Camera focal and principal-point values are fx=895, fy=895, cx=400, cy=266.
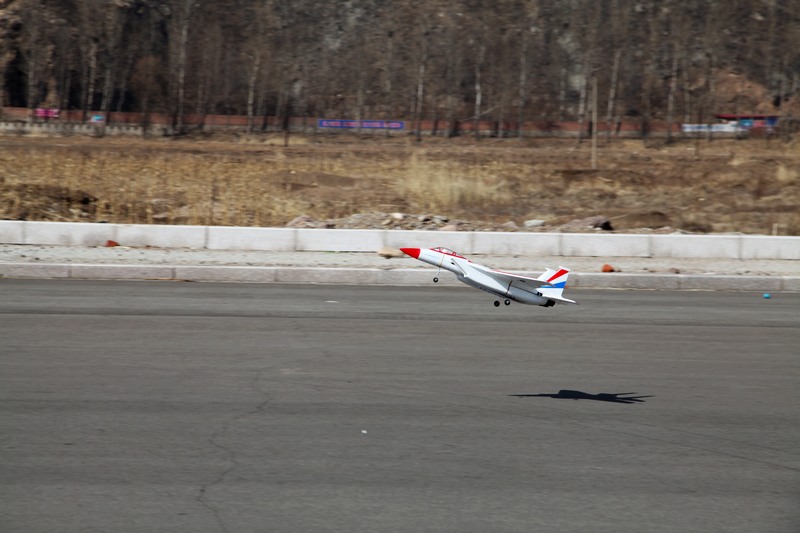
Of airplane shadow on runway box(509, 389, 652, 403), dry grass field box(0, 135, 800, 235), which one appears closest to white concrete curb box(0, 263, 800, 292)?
airplane shadow on runway box(509, 389, 652, 403)

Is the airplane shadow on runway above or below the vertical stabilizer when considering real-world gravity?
below

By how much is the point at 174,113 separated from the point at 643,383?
75.7m

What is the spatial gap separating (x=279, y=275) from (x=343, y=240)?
3416 mm

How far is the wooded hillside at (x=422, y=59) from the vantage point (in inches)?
3329

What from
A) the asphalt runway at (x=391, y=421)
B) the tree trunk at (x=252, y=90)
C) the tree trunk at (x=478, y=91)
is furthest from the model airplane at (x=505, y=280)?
the tree trunk at (x=252, y=90)

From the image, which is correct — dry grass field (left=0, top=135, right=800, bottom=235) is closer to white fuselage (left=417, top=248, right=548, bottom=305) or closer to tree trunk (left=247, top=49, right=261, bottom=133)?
white fuselage (left=417, top=248, right=548, bottom=305)

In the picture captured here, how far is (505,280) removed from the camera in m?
3.36

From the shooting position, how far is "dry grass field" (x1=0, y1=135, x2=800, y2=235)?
27.7 metres

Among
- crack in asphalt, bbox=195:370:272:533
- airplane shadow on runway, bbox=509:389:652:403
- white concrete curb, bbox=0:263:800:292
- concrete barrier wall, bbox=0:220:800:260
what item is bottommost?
crack in asphalt, bbox=195:370:272:533

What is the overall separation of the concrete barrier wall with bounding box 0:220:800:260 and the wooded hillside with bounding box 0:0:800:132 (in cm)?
6191

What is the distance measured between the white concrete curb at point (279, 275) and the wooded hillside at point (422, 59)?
65.3m

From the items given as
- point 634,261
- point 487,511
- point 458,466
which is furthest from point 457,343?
point 634,261

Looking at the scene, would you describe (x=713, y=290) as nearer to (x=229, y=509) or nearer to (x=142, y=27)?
(x=229, y=509)

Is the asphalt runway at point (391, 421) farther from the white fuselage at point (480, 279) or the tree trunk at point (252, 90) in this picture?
the tree trunk at point (252, 90)
